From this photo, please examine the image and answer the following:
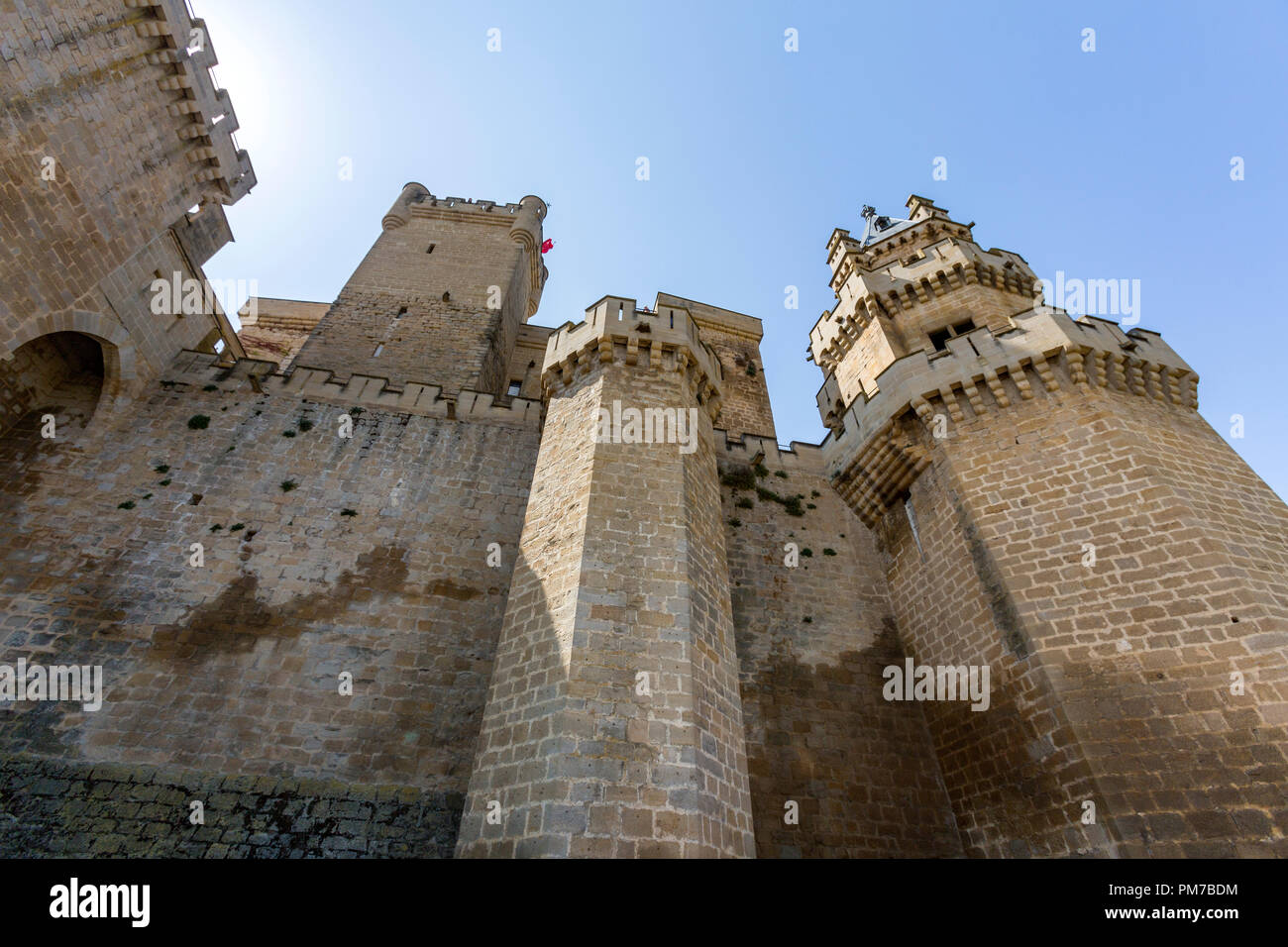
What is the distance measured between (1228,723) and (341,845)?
9020 mm

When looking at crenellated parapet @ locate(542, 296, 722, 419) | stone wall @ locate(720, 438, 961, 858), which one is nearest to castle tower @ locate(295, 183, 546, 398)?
crenellated parapet @ locate(542, 296, 722, 419)

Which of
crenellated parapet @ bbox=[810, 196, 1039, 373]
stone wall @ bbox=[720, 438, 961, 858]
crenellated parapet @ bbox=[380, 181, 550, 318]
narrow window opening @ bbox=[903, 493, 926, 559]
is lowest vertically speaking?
stone wall @ bbox=[720, 438, 961, 858]

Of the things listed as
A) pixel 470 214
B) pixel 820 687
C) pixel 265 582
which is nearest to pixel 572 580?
pixel 820 687

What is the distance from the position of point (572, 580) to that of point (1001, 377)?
7.58 metres

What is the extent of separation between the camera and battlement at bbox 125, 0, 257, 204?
1064 cm

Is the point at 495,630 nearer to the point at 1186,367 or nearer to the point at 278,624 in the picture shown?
the point at 278,624

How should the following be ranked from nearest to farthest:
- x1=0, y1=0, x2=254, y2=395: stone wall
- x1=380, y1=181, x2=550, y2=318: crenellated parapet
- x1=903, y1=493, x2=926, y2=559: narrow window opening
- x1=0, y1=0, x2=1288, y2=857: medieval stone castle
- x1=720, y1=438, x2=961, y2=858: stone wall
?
x1=0, y1=0, x2=1288, y2=857: medieval stone castle, x1=720, y1=438, x2=961, y2=858: stone wall, x1=0, y1=0, x2=254, y2=395: stone wall, x1=903, y1=493, x2=926, y2=559: narrow window opening, x1=380, y1=181, x2=550, y2=318: crenellated parapet

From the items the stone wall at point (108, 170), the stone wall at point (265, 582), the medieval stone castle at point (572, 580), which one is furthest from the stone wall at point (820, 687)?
the stone wall at point (108, 170)

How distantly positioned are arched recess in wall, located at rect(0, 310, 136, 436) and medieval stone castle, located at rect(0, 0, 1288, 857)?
6 centimetres

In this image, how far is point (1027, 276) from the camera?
13859 millimetres

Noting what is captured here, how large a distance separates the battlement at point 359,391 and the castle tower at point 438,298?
40 centimetres

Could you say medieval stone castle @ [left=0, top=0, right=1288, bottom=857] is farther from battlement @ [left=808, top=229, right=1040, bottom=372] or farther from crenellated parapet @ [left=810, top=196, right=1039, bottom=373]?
battlement @ [left=808, top=229, right=1040, bottom=372]
